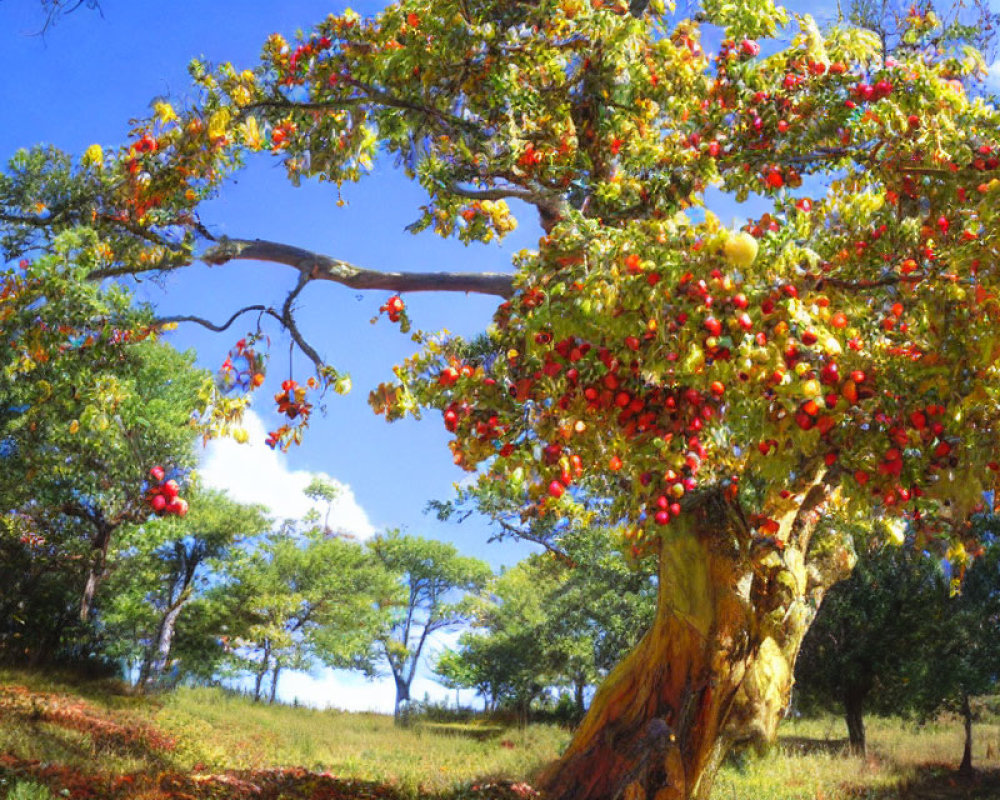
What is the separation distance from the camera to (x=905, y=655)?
2000 centimetres

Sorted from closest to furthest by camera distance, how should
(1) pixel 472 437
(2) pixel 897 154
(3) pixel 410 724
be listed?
1. (1) pixel 472 437
2. (2) pixel 897 154
3. (3) pixel 410 724

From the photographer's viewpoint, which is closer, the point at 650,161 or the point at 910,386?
the point at 910,386

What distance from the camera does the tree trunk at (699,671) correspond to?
302 inches

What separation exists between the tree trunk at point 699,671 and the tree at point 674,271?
33 millimetres

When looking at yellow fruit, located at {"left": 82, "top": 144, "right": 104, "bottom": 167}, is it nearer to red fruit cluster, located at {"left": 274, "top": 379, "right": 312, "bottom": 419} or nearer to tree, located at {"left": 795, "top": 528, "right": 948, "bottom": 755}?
red fruit cluster, located at {"left": 274, "top": 379, "right": 312, "bottom": 419}

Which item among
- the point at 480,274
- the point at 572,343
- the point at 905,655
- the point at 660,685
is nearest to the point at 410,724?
the point at 905,655

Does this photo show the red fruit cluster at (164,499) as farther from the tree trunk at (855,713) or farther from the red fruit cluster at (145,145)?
the tree trunk at (855,713)

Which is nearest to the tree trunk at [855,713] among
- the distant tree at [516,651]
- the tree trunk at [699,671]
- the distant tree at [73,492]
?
the distant tree at [516,651]

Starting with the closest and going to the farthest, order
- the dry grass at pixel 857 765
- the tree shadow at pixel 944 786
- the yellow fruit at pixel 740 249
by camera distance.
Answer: the yellow fruit at pixel 740 249 < the dry grass at pixel 857 765 < the tree shadow at pixel 944 786

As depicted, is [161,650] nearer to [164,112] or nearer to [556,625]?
[556,625]

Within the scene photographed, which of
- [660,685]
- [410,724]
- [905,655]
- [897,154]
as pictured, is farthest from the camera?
[410,724]

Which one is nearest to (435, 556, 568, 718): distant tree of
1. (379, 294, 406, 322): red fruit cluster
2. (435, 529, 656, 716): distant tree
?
(435, 529, 656, 716): distant tree

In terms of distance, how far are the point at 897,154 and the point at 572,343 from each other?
389 centimetres

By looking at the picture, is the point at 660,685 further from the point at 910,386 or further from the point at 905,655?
the point at 905,655
